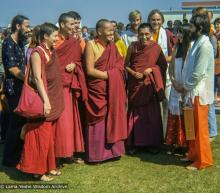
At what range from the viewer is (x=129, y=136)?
6.24 meters

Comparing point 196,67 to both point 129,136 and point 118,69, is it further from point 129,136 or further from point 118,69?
point 129,136

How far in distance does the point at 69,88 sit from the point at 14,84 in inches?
31.5

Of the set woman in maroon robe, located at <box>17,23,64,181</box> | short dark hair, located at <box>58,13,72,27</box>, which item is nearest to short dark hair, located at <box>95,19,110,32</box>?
short dark hair, located at <box>58,13,72,27</box>

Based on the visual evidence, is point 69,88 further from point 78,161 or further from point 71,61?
point 78,161

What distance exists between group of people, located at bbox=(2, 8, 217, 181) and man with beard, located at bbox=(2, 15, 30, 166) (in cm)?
1

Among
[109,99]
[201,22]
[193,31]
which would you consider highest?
[201,22]

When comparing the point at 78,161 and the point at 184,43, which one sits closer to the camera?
the point at 184,43

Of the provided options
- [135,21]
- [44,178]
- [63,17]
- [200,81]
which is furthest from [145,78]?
[44,178]

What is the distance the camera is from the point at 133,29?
7.11 m

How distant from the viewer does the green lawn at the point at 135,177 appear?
475 centimetres

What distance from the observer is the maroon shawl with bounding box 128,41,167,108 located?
6.06m

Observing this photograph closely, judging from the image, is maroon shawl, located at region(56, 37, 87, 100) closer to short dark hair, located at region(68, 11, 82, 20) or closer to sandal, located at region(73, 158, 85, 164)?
short dark hair, located at region(68, 11, 82, 20)

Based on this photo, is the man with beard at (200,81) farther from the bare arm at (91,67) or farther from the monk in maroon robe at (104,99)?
the bare arm at (91,67)

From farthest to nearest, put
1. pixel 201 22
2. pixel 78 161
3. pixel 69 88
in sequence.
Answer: pixel 78 161 < pixel 69 88 < pixel 201 22
